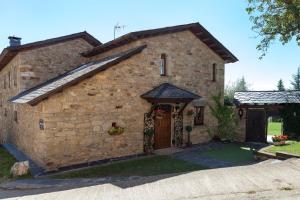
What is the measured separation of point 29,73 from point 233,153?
11.6 m

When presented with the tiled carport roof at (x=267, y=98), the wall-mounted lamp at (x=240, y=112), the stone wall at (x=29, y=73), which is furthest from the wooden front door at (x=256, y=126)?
the stone wall at (x=29, y=73)

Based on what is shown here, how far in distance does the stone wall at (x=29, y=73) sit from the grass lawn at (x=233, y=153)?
8122mm

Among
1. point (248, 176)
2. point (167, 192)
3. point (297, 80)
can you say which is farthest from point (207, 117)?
point (297, 80)

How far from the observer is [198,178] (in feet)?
26.7

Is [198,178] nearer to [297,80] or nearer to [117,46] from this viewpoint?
[117,46]

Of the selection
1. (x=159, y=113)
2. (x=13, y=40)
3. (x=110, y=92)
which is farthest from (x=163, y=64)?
(x=13, y=40)

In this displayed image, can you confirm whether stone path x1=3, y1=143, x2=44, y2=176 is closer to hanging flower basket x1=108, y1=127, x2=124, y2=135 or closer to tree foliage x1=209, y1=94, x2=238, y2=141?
hanging flower basket x1=108, y1=127, x2=124, y2=135

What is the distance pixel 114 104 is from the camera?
38.0 ft

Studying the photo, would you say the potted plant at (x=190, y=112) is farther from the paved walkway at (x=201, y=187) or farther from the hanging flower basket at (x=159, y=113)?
the paved walkway at (x=201, y=187)

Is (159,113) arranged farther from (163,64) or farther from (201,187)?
(201,187)

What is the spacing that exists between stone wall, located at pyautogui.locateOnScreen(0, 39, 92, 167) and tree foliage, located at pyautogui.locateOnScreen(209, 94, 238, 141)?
8741 millimetres

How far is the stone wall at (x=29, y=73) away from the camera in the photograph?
12.8 metres

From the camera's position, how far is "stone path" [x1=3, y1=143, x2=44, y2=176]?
9945 millimetres

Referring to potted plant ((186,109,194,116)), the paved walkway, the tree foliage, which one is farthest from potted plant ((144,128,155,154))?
the tree foliage
